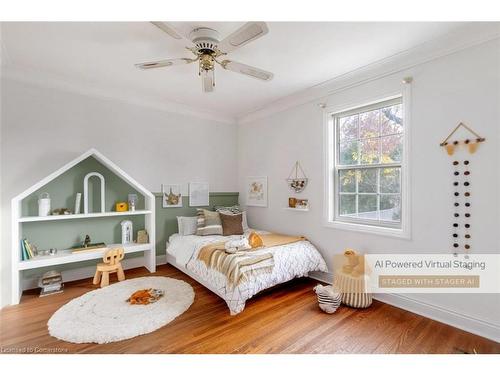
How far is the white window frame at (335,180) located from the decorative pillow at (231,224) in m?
1.25

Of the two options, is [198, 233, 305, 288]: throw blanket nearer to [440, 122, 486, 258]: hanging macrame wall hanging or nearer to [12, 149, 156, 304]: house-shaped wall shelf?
[12, 149, 156, 304]: house-shaped wall shelf

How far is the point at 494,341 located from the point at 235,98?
144 inches

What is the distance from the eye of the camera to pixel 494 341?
1764 mm

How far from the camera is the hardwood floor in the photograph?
169 cm

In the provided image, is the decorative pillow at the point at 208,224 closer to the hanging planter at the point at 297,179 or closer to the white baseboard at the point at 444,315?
the hanging planter at the point at 297,179

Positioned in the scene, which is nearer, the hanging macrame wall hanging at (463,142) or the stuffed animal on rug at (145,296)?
the hanging macrame wall hanging at (463,142)

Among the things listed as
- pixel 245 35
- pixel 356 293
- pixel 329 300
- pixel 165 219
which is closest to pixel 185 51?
pixel 245 35

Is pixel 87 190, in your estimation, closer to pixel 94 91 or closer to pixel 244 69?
pixel 94 91

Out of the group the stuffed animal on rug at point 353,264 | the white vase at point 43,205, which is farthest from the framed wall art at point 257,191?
the white vase at point 43,205

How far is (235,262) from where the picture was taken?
2262 millimetres

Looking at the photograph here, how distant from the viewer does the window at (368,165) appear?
246cm
